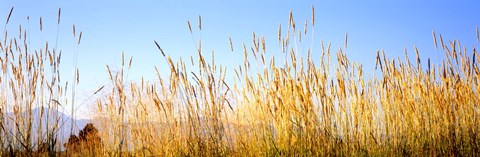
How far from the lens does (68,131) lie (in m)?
2.82

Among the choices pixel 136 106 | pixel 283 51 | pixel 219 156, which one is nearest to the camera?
pixel 219 156

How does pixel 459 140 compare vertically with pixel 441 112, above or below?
below

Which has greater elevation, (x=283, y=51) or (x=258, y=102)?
(x=283, y=51)

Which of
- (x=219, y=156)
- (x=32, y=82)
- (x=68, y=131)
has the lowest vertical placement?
(x=219, y=156)

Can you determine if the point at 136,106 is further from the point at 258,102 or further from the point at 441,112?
the point at 441,112

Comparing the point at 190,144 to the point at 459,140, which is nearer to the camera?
the point at 190,144

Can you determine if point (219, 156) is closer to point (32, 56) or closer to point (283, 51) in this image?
point (283, 51)

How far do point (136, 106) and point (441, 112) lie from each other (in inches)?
91.9

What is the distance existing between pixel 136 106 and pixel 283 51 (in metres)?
1.46

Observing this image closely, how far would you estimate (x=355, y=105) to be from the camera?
2.87 m

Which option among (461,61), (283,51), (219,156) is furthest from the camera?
(461,61)

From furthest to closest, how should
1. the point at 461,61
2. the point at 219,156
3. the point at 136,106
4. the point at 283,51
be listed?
the point at 136,106
the point at 461,61
the point at 283,51
the point at 219,156

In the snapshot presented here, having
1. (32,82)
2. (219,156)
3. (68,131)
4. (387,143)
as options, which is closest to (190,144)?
(219,156)

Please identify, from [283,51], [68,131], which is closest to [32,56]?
[68,131]
